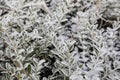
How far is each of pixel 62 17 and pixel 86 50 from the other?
0.27 meters

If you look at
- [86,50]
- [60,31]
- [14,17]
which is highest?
[14,17]

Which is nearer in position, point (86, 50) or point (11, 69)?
point (11, 69)

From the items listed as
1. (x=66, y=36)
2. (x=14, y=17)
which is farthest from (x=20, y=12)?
(x=66, y=36)

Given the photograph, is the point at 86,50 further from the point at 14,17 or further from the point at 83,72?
the point at 14,17

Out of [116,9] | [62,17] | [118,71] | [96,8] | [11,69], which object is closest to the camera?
[11,69]

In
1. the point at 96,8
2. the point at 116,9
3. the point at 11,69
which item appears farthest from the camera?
the point at 116,9

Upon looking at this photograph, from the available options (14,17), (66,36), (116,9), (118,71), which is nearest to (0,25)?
(14,17)

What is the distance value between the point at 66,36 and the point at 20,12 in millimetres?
352

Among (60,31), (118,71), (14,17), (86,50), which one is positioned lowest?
(118,71)

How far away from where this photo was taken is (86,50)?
1481 millimetres

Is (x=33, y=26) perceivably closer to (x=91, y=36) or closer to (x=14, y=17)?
(x=14, y=17)

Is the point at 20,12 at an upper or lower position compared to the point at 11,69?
upper

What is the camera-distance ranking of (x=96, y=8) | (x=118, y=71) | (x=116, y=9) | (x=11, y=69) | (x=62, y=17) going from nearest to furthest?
(x=11, y=69) < (x=118, y=71) < (x=62, y=17) < (x=96, y=8) < (x=116, y=9)

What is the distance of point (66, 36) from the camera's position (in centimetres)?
159
